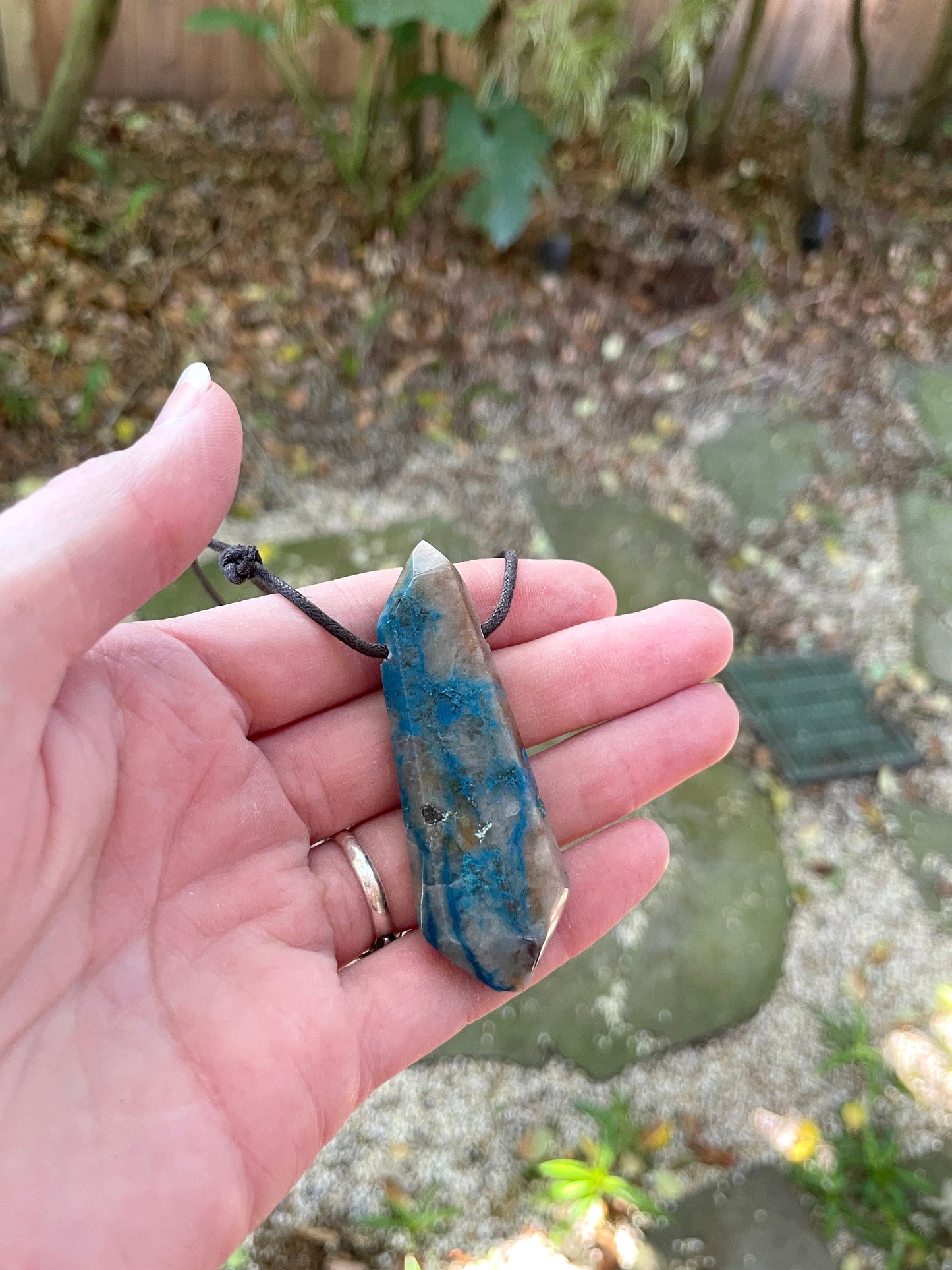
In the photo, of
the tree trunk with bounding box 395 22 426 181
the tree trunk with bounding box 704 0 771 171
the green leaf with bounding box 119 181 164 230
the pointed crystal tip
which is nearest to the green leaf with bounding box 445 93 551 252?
the tree trunk with bounding box 395 22 426 181

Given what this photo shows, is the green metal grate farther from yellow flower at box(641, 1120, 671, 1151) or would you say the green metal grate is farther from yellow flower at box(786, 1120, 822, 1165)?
yellow flower at box(641, 1120, 671, 1151)

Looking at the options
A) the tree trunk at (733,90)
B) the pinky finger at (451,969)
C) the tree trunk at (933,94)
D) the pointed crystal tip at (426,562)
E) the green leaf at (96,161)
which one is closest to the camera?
the pinky finger at (451,969)

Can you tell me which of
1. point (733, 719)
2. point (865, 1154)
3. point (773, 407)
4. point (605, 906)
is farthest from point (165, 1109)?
point (773, 407)

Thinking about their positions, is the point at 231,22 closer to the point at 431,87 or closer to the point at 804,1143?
the point at 431,87

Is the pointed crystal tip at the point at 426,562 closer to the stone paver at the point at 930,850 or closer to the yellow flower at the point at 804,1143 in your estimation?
→ the yellow flower at the point at 804,1143

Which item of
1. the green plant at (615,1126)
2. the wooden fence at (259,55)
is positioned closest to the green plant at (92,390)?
the wooden fence at (259,55)

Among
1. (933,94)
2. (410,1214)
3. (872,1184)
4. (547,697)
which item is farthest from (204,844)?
(933,94)

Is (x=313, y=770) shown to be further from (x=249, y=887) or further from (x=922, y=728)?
(x=922, y=728)
